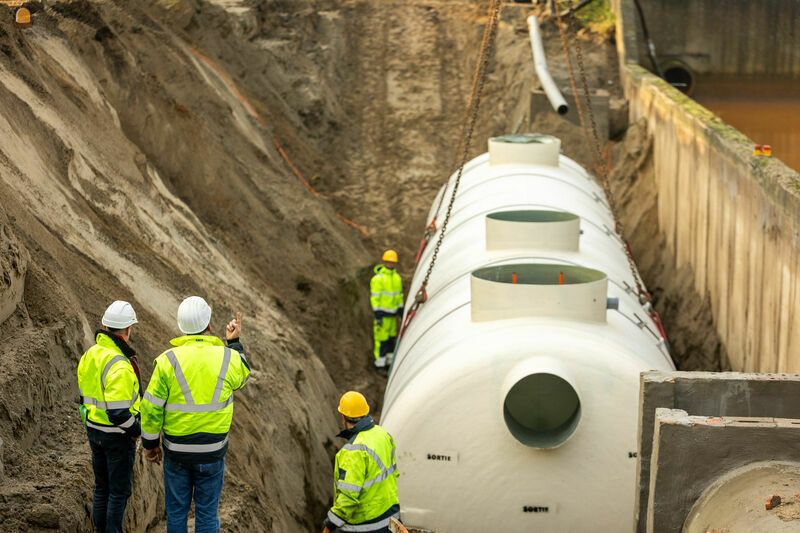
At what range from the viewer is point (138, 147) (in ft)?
43.5

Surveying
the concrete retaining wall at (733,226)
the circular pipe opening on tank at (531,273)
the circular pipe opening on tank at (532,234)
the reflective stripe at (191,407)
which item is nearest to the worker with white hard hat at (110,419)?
the reflective stripe at (191,407)

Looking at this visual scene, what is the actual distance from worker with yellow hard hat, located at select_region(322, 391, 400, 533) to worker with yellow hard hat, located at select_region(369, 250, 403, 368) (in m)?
6.70

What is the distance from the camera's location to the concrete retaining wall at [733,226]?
9758 mm

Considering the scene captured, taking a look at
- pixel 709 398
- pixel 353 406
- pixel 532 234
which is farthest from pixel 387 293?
pixel 709 398

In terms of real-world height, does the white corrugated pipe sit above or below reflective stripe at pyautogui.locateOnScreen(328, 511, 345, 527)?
above

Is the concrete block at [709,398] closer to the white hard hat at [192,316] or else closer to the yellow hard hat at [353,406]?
the yellow hard hat at [353,406]

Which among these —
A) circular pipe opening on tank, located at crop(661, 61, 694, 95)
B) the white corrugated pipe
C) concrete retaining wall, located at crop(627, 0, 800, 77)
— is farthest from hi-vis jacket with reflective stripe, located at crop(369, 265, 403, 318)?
circular pipe opening on tank, located at crop(661, 61, 694, 95)

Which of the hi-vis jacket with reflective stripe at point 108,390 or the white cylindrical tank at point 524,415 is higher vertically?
the hi-vis jacket with reflective stripe at point 108,390

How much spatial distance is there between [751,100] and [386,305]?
15013mm

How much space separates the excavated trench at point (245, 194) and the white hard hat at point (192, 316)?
119 cm

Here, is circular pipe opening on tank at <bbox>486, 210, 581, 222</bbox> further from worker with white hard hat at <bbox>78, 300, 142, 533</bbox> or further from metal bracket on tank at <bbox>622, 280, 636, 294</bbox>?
worker with white hard hat at <bbox>78, 300, 142, 533</bbox>

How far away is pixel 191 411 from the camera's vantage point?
6.02 m

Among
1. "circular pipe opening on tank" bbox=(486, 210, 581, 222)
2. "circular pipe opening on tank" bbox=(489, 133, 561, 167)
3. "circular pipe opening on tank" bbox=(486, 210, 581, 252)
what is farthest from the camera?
"circular pipe opening on tank" bbox=(489, 133, 561, 167)

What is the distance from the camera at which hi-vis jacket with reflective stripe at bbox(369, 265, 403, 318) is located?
13281mm
